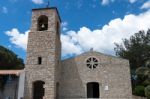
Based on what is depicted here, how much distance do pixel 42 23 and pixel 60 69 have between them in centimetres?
526

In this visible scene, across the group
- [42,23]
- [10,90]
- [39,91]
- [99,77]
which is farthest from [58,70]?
[42,23]

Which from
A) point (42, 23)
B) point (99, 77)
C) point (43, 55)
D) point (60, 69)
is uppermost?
point (42, 23)

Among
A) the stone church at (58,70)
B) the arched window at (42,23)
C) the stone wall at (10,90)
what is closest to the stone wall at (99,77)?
the stone church at (58,70)

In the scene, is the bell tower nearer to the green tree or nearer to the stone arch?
the stone arch

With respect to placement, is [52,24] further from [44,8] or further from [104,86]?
[104,86]

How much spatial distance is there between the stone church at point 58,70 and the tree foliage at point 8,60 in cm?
1322

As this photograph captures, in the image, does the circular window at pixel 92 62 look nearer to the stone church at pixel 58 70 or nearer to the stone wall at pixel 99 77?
the stone church at pixel 58 70

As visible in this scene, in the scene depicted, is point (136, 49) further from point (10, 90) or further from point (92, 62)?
point (10, 90)

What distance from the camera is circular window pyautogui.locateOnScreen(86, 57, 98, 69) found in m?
23.5

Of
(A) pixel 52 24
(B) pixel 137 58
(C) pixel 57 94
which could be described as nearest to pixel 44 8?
(A) pixel 52 24

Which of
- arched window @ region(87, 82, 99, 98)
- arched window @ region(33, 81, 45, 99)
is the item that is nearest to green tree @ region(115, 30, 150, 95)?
arched window @ region(87, 82, 99, 98)

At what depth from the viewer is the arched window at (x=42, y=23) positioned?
2343cm

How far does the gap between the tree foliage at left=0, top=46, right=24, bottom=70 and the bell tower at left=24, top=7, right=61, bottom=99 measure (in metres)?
13.2

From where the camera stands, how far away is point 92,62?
2358 cm
